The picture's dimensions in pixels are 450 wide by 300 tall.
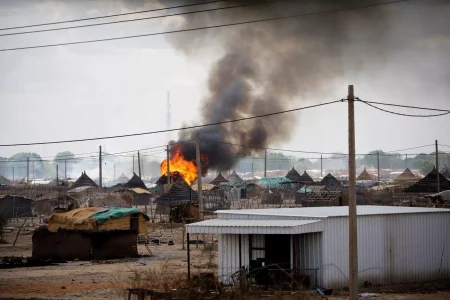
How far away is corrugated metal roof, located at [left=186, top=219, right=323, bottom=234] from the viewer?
64.8ft

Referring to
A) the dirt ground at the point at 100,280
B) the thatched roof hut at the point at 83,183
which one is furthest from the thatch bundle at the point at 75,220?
the thatched roof hut at the point at 83,183

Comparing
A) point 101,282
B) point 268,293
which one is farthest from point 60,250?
point 268,293

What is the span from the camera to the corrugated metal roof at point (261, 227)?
19750mm

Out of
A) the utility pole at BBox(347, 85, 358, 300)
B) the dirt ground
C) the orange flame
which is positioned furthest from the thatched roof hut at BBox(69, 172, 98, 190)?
the utility pole at BBox(347, 85, 358, 300)

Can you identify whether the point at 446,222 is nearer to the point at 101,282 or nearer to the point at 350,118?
the point at 350,118

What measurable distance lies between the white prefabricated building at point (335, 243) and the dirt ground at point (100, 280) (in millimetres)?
895

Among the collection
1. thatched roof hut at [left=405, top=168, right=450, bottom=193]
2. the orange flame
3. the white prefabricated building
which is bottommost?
the white prefabricated building

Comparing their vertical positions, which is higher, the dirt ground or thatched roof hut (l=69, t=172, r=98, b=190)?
thatched roof hut (l=69, t=172, r=98, b=190)

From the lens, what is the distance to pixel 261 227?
20.0 meters

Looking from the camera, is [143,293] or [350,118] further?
[350,118]

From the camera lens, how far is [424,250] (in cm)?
2342

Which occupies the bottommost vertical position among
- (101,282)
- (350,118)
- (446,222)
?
(101,282)

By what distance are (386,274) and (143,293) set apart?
9.97 meters

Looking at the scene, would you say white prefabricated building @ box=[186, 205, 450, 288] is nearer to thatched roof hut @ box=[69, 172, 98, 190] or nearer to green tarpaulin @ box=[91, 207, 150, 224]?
green tarpaulin @ box=[91, 207, 150, 224]
